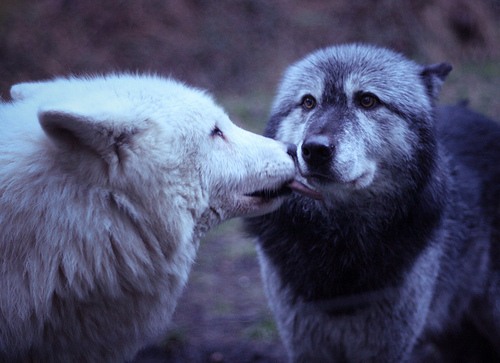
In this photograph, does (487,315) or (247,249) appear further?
(247,249)

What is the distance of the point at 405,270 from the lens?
10.7 feet

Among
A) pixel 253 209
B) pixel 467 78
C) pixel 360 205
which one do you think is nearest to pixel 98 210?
pixel 253 209

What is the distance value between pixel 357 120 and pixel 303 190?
0.58 m

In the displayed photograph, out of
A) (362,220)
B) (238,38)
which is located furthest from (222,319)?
(238,38)

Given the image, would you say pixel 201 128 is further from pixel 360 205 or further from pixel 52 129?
pixel 360 205

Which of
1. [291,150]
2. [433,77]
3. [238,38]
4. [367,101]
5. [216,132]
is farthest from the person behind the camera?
[238,38]

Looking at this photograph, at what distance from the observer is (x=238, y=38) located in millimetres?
10555

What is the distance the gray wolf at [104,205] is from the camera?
2043 millimetres

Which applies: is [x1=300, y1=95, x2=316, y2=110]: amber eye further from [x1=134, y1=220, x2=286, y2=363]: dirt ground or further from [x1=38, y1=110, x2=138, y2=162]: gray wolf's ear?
[x1=38, y1=110, x2=138, y2=162]: gray wolf's ear

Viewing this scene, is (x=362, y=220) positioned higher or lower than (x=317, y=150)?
lower

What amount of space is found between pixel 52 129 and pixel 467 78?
9140 mm

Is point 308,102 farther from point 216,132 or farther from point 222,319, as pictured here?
point 222,319

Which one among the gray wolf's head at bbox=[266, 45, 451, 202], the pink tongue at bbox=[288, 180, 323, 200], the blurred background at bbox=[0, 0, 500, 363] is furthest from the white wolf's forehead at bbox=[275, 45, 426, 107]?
the blurred background at bbox=[0, 0, 500, 363]

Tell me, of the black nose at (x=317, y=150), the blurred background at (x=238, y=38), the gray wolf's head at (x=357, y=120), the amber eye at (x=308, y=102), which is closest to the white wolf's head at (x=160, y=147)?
the black nose at (x=317, y=150)
